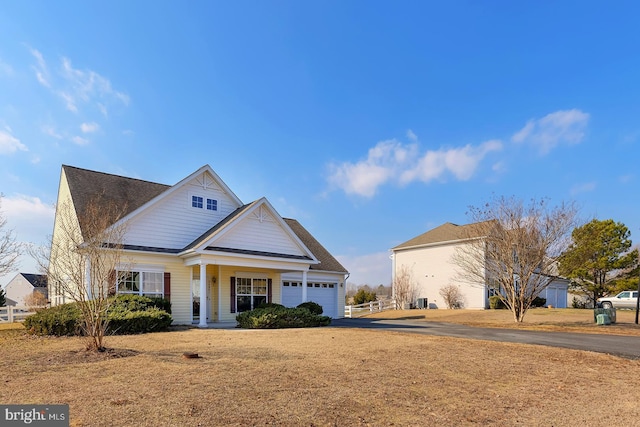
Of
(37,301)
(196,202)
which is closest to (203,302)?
(196,202)

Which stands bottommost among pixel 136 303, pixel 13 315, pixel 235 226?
pixel 13 315

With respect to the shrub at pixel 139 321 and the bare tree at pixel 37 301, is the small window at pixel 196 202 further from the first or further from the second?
the bare tree at pixel 37 301

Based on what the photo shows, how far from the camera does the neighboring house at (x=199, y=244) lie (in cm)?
1830

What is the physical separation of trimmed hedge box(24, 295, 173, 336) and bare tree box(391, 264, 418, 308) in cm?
2576

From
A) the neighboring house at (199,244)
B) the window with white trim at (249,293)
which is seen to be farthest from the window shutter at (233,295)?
the window with white trim at (249,293)

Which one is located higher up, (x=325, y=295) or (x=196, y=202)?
(x=196, y=202)

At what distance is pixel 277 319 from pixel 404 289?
2275cm

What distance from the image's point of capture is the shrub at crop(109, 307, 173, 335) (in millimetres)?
13805

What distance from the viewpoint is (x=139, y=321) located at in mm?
14523

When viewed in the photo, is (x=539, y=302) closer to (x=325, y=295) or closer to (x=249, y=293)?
(x=325, y=295)

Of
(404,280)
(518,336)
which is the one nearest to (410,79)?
(518,336)

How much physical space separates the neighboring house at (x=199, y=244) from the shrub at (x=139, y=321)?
2.55 m

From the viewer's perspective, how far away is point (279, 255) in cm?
2111

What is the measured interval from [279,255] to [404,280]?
799 inches
